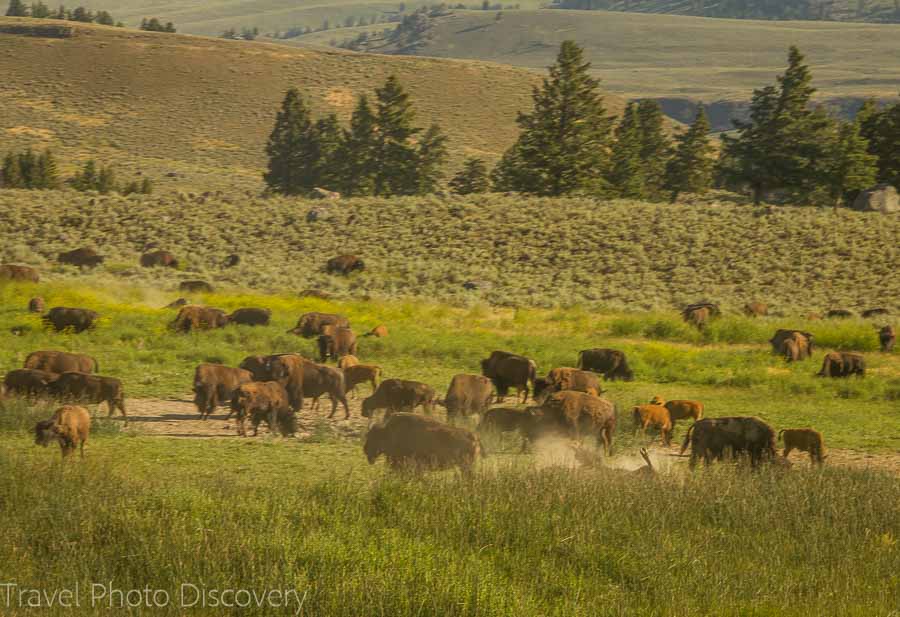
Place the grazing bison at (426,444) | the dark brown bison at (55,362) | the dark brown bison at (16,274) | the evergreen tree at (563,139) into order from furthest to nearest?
the evergreen tree at (563,139)
the dark brown bison at (16,274)
the dark brown bison at (55,362)
the grazing bison at (426,444)

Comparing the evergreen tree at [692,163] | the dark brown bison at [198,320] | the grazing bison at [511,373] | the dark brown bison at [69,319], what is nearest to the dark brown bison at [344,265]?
the dark brown bison at [198,320]

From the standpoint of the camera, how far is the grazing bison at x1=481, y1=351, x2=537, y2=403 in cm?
2206

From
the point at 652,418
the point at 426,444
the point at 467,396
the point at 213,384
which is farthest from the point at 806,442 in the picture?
the point at 213,384

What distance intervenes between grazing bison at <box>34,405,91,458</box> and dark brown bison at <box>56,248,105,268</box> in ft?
112

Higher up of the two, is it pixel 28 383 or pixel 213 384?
pixel 28 383

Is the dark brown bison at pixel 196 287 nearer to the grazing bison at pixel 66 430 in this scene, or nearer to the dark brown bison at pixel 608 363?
the dark brown bison at pixel 608 363

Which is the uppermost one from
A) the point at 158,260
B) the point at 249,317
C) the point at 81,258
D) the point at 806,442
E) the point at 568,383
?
the point at 806,442

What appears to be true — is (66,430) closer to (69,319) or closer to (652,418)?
(652,418)

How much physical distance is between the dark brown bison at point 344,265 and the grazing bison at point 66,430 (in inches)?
1332

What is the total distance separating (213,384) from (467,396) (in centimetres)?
487

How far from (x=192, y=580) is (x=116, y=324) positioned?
21.1 metres

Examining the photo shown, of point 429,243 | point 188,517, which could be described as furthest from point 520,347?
point 429,243

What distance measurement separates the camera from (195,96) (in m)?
130

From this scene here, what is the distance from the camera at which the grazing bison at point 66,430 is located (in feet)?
46.6
